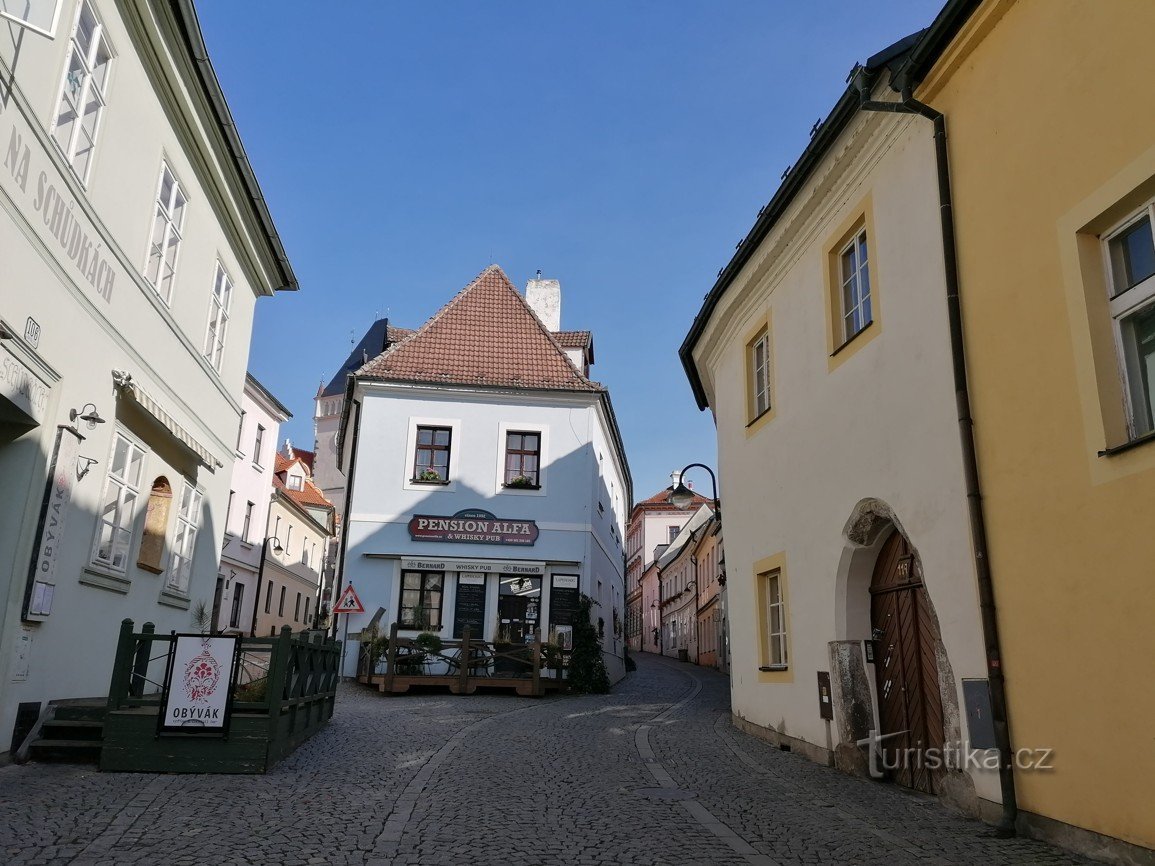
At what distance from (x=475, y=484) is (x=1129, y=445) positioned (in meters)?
18.3

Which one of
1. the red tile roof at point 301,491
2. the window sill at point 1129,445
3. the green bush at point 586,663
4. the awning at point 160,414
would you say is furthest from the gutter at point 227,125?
the red tile roof at point 301,491

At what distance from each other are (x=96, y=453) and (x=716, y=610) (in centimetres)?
2918

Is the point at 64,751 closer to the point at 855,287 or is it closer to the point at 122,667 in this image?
the point at 122,667

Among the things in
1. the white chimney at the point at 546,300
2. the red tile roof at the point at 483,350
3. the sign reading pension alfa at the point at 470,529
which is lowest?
the sign reading pension alfa at the point at 470,529

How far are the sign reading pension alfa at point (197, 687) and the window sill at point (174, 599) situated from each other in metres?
3.82

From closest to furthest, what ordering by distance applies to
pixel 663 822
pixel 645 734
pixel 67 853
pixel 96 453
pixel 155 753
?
pixel 67 853
pixel 663 822
pixel 155 753
pixel 96 453
pixel 645 734

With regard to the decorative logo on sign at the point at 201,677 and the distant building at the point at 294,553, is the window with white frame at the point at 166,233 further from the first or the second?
the distant building at the point at 294,553

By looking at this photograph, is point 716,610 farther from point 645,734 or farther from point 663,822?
point 663,822

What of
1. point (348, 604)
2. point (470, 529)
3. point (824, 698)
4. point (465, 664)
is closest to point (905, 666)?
point (824, 698)

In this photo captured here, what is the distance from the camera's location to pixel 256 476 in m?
35.6

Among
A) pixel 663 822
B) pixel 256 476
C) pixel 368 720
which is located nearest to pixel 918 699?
pixel 663 822

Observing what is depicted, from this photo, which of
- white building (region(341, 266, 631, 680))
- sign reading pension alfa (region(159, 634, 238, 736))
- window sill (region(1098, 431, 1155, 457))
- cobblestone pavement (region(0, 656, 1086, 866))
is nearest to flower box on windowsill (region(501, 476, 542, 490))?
white building (region(341, 266, 631, 680))

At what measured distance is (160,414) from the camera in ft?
35.7

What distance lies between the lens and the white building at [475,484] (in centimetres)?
2194
